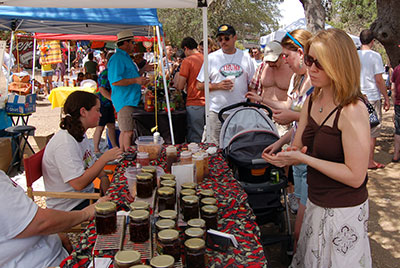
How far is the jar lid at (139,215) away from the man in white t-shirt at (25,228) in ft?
2.03

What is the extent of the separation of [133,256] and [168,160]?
138 cm

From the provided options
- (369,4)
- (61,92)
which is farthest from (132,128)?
(369,4)

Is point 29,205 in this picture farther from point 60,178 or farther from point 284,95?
point 284,95

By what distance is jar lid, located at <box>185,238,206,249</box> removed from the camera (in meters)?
1.26

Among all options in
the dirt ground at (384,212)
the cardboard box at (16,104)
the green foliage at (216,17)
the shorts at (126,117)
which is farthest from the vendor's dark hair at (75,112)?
the green foliage at (216,17)

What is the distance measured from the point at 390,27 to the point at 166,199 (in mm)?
6838

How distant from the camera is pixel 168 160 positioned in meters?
2.54

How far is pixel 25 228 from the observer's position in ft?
5.46

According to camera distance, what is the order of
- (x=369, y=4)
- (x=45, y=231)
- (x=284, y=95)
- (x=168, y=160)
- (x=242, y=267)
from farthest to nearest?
(x=369, y=4) < (x=284, y=95) < (x=168, y=160) < (x=45, y=231) < (x=242, y=267)

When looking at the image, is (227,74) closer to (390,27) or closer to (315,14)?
(315,14)

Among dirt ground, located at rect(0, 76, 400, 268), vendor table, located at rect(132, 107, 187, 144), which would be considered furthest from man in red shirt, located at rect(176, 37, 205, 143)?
dirt ground, located at rect(0, 76, 400, 268)

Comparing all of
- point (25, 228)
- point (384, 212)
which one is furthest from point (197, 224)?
point (384, 212)

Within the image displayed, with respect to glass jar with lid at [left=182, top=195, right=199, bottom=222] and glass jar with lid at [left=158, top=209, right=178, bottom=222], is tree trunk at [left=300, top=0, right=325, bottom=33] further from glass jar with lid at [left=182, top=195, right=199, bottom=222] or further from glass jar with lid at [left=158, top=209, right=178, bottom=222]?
glass jar with lid at [left=158, top=209, right=178, bottom=222]

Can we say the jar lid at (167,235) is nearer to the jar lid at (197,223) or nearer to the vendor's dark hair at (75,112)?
the jar lid at (197,223)
